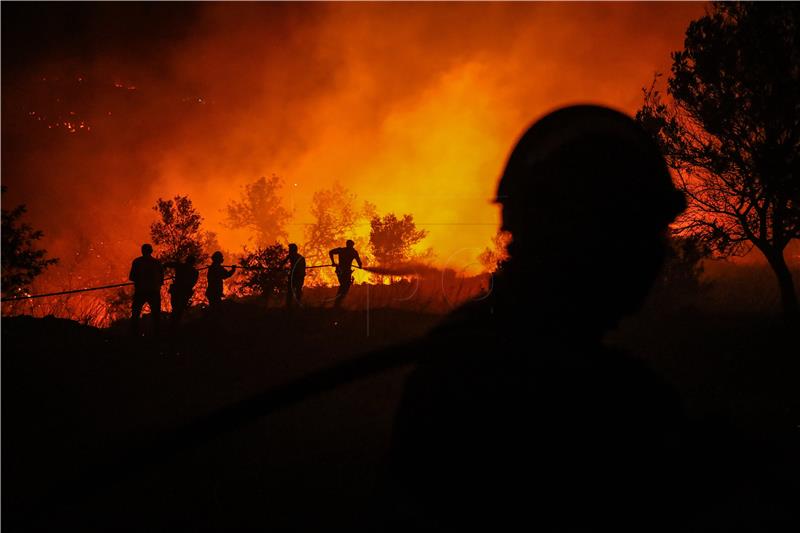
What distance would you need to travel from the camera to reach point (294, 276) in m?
17.5

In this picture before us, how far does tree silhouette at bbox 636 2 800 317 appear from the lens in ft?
51.3

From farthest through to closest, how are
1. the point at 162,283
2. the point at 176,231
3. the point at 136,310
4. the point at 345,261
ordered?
the point at 176,231 → the point at 345,261 → the point at 136,310 → the point at 162,283

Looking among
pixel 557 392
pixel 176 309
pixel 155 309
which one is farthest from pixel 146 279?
pixel 557 392

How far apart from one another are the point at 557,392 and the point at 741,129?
66.9 ft

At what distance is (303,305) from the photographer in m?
19.5

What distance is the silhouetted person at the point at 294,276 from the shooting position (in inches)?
661

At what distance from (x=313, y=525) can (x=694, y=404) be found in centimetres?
889

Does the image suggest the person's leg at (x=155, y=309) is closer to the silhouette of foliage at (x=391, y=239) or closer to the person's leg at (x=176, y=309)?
the person's leg at (x=176, y=309)

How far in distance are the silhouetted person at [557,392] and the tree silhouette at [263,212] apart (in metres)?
76.8

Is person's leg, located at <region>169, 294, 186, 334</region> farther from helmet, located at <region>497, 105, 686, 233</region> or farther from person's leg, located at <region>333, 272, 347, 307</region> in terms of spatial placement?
helmet, located at <region>497, 105, 686, 233</region>

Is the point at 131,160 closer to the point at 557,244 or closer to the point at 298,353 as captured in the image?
the point at 298,353

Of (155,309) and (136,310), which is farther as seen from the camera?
(155,309)

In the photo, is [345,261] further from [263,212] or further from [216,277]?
[263,212]

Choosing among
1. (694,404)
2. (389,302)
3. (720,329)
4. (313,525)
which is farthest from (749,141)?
(313,525)
